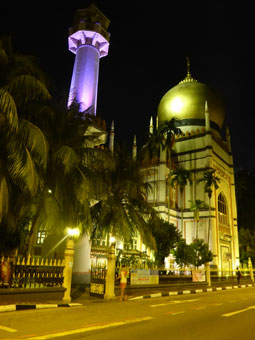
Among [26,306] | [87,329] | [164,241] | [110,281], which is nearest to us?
[87,329]

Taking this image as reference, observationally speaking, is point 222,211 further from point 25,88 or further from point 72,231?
point 25,88

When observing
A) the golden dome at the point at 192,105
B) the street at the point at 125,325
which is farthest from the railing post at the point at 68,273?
the golden dome at the point at 192,105

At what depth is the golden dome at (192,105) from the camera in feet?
137

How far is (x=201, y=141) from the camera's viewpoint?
37.2 meters

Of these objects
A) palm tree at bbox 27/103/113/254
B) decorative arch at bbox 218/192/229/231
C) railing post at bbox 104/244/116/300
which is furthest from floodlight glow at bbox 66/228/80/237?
decorative arch at bbox 218/192/229/231

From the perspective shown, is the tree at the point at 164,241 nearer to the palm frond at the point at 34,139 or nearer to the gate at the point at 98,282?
the gate at the point at 98,282

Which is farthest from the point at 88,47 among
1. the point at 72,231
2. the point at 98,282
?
the point at 98,282

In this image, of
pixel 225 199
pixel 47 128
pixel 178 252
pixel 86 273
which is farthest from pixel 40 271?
pixel 225 199

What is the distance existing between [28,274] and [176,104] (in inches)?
1407

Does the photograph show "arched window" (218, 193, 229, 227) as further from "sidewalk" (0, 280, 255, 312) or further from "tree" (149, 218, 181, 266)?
"sidewalk" (0, 280, 255, 312)

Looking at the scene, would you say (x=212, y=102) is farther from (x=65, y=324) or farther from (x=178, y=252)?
(x=65, y=324)

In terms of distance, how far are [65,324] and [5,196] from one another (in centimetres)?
476

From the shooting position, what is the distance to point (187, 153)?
37.8 meters

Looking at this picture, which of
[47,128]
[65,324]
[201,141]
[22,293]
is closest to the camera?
[65,324]
